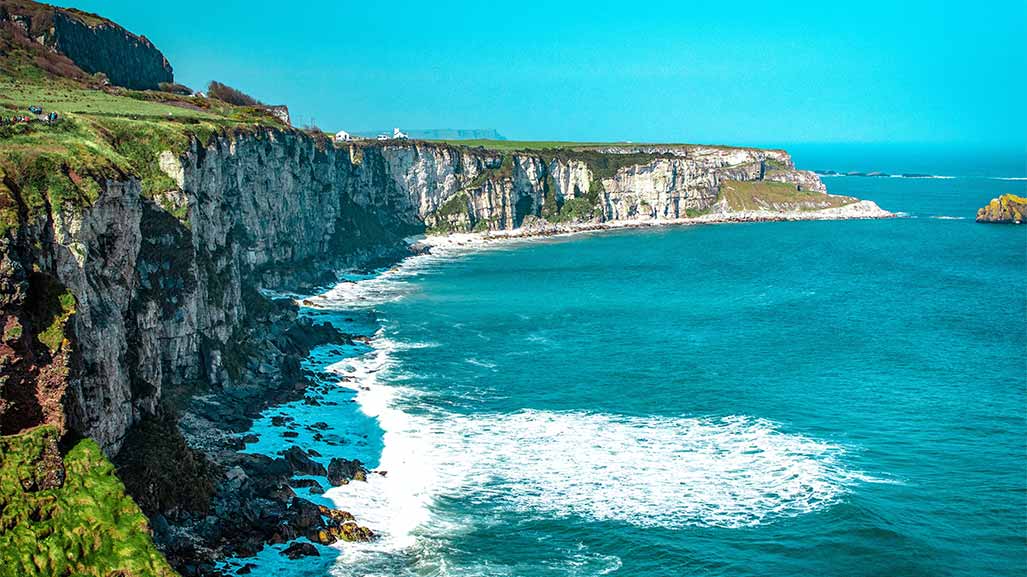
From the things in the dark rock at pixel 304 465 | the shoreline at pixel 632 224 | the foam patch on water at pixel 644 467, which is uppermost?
the shoreline at pixel 632 224

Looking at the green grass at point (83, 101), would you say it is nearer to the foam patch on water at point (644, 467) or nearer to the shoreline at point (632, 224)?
the foam patch on water at point (644, 467)

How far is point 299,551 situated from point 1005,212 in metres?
178

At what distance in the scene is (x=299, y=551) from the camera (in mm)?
40562

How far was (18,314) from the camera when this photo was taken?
33.1m

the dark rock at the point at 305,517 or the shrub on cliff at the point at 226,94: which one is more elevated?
the shrub on cliff at the point at 226,94

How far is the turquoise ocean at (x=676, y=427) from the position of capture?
1667 inches

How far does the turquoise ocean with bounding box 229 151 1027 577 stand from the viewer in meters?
42.3

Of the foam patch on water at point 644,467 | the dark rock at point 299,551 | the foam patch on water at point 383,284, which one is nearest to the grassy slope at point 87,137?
the dark rock at point 299,551

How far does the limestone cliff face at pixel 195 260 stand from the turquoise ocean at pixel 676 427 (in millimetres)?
7190

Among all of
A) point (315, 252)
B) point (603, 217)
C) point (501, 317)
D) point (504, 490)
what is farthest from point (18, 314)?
point (603, 217)

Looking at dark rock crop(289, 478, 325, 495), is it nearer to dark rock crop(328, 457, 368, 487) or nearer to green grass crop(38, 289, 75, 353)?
dark rock crop(328, 457, 368, 487)

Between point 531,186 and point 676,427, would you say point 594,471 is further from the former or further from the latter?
point 531,186

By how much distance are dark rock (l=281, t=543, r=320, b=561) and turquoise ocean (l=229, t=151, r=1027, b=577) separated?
41cm

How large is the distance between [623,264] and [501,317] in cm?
4187
